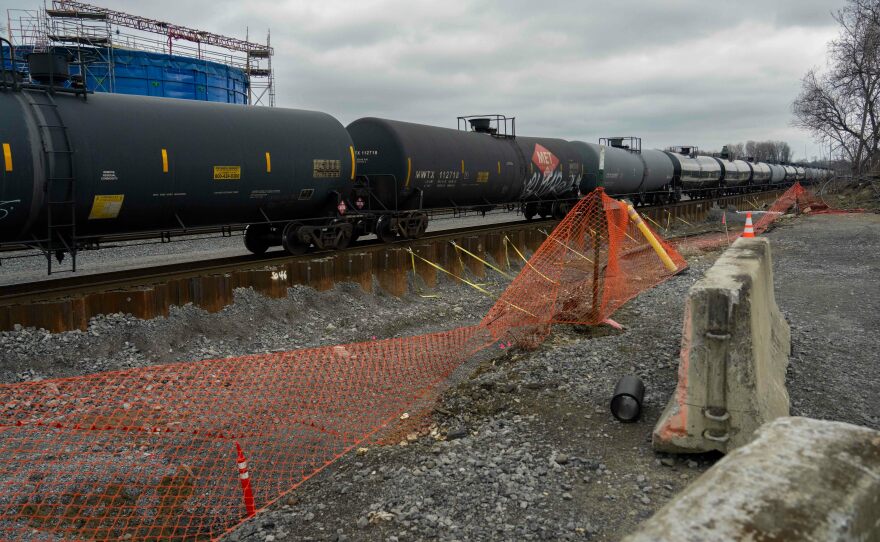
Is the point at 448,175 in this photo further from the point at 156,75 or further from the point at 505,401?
the point at 156,75

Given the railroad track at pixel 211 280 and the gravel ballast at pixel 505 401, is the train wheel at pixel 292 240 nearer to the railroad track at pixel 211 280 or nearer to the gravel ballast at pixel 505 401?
the railroad track at pixel 211 280

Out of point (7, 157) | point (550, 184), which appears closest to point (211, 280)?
point (7, 157)

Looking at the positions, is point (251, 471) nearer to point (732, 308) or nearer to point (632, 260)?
point (732, 308)

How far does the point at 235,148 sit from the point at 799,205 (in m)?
35.6

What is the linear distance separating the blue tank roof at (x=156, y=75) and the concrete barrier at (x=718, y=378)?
3445 centimetres

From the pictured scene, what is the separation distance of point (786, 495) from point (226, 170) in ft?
36.3

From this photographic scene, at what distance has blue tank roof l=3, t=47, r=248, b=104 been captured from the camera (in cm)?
3300

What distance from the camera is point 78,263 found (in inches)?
628

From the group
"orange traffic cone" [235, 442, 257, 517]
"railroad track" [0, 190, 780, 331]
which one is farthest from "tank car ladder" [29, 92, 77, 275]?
"orange traffic cone" [235, 442, 257, 517]

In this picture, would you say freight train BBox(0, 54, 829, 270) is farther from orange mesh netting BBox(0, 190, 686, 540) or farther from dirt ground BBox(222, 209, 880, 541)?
dirt ground BBox(222, 209, 880, 541)

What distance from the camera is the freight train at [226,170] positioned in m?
9.24

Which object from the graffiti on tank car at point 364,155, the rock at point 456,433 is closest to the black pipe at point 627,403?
the rock at point 456,433

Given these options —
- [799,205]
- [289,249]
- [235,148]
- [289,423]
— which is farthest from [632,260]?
[799,205]

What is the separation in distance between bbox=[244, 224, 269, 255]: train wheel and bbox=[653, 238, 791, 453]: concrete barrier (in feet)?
36.9
